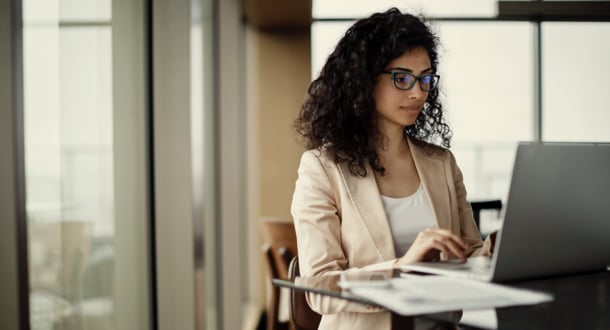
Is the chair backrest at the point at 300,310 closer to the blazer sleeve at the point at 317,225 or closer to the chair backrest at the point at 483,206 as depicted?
the blazer sleeve at the point at 317,225

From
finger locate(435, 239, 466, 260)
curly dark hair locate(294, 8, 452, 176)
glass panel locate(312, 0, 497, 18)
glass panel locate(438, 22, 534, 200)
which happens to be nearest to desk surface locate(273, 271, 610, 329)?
finger locate(435, 239, 466, 260)

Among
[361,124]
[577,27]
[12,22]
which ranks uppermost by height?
[577,27]

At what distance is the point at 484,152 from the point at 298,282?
17.3 ft

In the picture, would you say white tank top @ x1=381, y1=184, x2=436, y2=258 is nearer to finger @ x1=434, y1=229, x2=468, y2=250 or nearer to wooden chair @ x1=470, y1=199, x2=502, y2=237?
finger @ x1=434, y1=229, x2=468, y2=250

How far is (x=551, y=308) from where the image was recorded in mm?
1100

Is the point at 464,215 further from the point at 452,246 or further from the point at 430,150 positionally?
the point at 452,246

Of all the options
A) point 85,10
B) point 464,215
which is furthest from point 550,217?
point 85,10

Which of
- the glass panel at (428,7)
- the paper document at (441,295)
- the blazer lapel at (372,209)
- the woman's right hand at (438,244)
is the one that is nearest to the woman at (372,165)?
the blazer lapel at (372,209)

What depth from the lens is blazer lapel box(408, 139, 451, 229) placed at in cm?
178

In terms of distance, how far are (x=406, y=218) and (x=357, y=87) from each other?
1.34ft

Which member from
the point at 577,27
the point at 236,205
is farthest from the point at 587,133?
the point at 236,205

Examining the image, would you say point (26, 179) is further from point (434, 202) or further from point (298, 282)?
point (434, 202)

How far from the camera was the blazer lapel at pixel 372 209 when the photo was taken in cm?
165

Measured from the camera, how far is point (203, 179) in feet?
8.80
